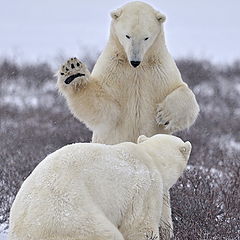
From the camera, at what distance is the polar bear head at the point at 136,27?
3.61 metres

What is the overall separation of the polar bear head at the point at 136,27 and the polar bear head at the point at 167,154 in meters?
0.45

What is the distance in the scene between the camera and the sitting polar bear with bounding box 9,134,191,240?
286 cm

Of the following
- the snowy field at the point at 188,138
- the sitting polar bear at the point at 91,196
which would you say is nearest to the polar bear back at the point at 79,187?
the sitting polar bear at the point at 91,196

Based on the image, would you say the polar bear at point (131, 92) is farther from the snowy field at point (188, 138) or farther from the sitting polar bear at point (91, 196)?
the sitting polar bear at point (91, 196)

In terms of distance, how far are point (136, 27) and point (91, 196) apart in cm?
105

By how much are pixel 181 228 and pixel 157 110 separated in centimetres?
58

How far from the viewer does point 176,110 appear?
374 centimetres

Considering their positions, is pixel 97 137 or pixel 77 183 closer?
pixel 77 183

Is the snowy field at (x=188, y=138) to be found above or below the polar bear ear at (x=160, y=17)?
below

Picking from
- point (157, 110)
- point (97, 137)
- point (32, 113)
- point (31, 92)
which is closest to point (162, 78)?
point (157, 110)

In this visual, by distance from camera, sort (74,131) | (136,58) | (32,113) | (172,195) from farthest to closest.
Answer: (32,113) → (74,131) → (172,195) → (136,58)

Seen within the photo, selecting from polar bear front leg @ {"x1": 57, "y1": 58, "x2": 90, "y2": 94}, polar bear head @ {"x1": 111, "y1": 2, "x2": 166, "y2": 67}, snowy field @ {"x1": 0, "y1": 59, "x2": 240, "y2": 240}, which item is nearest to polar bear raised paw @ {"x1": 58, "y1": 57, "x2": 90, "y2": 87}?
polar bear front leg @ {"x1": 57, "y1": 58, "x2": 90, "y2": 94}

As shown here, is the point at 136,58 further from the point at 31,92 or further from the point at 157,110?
the point at 31,92

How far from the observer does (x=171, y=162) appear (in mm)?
3262
